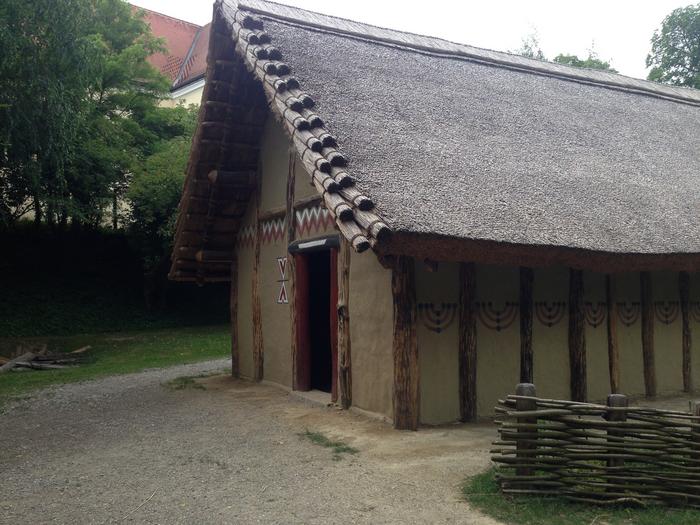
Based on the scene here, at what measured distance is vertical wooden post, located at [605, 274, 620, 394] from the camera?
913 cm

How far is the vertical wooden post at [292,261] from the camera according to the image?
9938 millimetres

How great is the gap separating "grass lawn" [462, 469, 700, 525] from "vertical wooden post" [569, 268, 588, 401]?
3875 millimetres

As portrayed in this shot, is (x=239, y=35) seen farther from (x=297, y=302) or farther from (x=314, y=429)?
(x=314, y=429)

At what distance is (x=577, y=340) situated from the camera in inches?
344

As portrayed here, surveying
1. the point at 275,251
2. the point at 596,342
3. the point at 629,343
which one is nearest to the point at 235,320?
the point at 275,251

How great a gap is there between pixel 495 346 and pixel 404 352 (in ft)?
4.46

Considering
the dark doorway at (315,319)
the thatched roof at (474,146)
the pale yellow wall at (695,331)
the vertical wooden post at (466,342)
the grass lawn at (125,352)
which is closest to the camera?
the thatched roof at (474,146)

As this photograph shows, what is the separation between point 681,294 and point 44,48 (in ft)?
46.4

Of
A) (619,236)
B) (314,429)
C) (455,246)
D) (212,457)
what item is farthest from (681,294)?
(212,457)

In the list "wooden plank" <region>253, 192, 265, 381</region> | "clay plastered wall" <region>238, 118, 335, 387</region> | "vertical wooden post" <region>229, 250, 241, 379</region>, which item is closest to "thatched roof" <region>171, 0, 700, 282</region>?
"clay plastered wall" <region>238, 118, 335, 387</region>

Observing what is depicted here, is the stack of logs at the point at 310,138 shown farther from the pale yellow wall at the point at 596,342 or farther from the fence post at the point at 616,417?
the pale yellow wall at the point at 596,342

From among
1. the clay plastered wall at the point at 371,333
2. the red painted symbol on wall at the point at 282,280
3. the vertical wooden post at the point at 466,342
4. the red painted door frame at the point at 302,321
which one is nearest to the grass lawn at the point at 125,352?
the red painted symbol on wall at the point at 282,280

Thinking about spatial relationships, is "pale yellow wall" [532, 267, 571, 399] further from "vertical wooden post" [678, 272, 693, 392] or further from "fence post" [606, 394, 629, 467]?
"fence post" [606, 394, 629, 467]

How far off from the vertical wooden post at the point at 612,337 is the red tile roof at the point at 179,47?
25207mm
